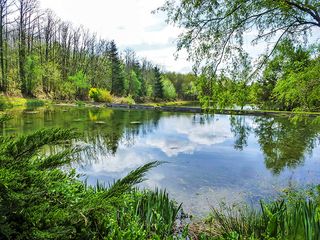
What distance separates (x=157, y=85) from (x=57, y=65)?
66.6 feet

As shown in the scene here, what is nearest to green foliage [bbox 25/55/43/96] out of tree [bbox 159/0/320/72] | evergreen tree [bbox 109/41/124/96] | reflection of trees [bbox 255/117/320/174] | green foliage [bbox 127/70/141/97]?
evergreen tree [bbox 109/41/124/96]

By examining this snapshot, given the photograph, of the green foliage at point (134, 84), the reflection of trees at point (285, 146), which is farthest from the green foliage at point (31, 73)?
the reflection of trees at point (285, 146)

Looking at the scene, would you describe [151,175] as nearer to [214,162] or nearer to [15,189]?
[214,162]

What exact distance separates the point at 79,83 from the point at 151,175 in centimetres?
3739

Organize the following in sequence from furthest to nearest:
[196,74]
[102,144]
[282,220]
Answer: [102,144], [196,74], [282,220]

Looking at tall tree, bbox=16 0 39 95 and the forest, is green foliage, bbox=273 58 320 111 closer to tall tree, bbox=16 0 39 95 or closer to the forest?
the forest

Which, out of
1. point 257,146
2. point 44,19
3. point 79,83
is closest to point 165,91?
point 79,83

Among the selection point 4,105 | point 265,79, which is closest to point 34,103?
point 265,79

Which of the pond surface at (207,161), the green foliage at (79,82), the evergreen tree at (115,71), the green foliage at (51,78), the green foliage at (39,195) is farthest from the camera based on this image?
the evergreen tree at (115,71)

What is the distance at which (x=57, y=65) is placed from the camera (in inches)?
1657

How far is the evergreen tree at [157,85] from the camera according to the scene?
2122 inches

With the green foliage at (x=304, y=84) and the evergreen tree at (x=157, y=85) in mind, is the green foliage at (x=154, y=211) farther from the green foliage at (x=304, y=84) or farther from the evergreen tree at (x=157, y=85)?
the evergreen tree at (x=157, y=85)

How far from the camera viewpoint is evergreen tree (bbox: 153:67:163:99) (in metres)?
53.9

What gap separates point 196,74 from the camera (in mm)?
6387
